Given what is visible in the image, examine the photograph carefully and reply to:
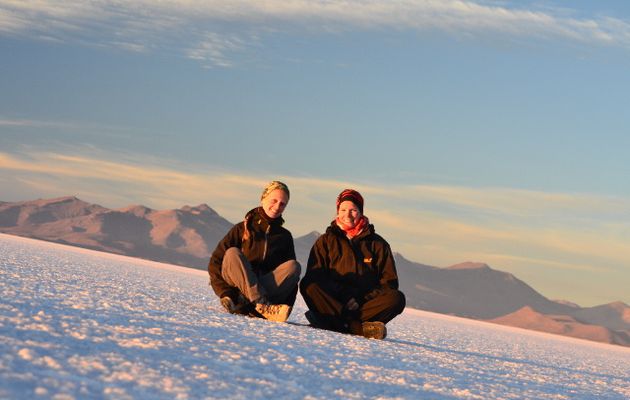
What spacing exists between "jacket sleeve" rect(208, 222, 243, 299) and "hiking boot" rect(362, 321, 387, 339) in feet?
3.58

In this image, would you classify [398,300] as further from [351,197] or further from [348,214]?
[351,197]

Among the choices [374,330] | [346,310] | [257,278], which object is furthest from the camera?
[257,278]

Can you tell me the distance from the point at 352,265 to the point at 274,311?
0.71m

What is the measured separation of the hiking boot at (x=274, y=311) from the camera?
6.90m

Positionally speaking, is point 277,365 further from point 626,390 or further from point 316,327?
point 626,390

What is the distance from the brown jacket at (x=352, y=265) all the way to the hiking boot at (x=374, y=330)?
0.70ft

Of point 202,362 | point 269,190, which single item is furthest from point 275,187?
point 202,362

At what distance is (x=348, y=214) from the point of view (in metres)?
6.93

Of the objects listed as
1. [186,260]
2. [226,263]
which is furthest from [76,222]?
[226,263]

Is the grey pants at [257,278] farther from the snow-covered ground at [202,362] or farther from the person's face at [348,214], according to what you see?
the person's face at [348,214]

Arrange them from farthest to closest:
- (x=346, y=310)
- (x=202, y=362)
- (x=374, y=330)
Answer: (x=346, y=310) → (x=374, y=330) → (x=202, y=362)

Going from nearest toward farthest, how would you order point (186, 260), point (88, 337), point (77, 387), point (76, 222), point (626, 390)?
point (77, 387)
point (88, 337)
point (626, 390)
point (186, 260)
point (76, 222)

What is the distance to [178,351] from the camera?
165 inches

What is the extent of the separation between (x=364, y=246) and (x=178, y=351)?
10.0ft
